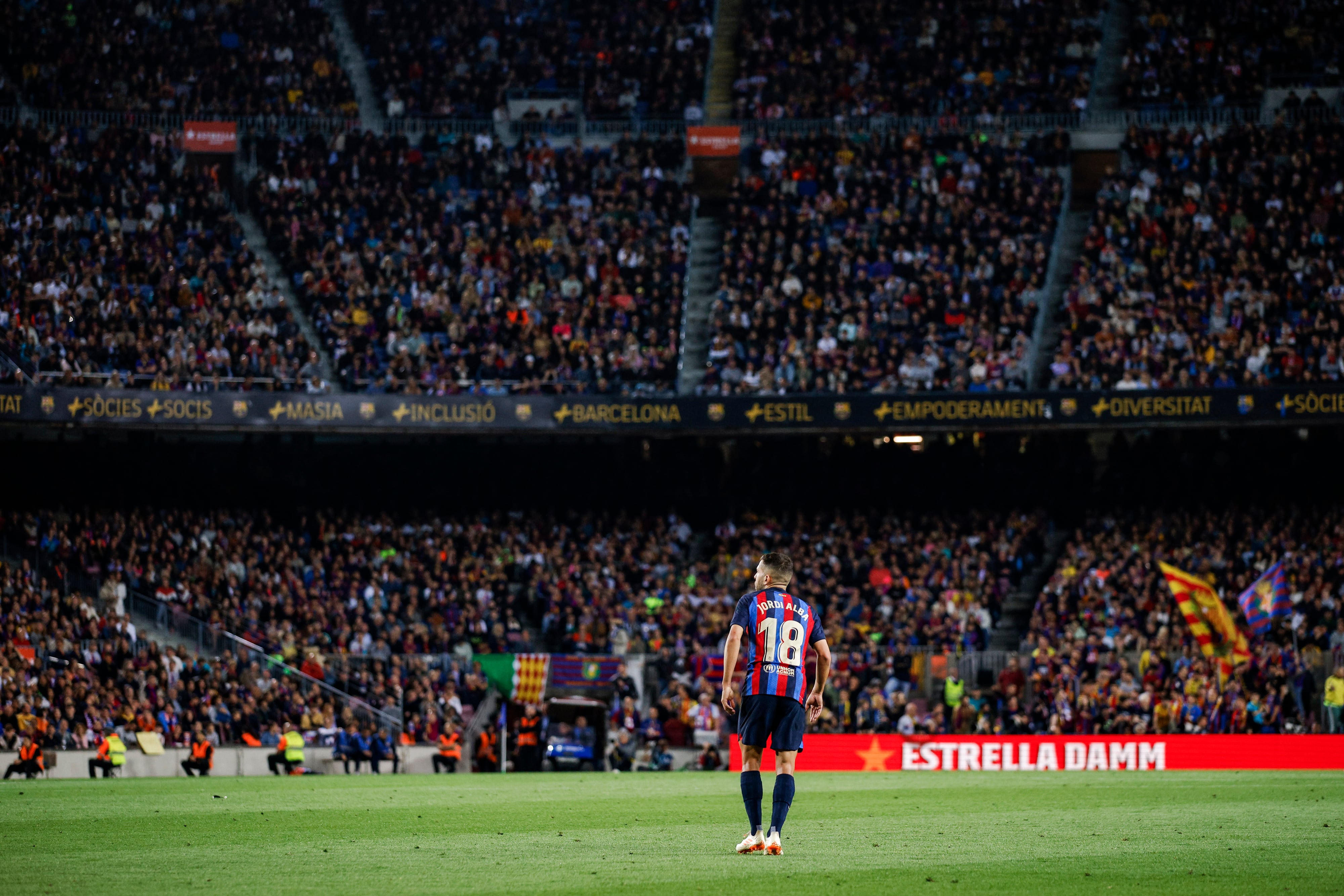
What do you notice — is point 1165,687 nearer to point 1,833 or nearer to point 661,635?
point 661,635

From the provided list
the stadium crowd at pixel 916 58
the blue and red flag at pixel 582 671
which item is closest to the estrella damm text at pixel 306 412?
the blue and red flag at pixel 582 671

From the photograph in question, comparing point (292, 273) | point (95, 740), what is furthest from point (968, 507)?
point (95, 740)

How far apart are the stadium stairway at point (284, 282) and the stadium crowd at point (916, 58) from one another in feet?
48.4

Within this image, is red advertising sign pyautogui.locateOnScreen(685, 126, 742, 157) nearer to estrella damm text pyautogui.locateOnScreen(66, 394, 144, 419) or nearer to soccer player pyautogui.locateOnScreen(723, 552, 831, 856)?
estrella damm text pyautogui.locateOnScreen(66, 394, 144, 419)

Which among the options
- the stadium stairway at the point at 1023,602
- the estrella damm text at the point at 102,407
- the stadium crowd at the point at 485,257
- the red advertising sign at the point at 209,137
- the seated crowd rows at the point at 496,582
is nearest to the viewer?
the seated crowd rows at the point at 496,582

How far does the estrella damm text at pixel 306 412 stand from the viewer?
36.9m

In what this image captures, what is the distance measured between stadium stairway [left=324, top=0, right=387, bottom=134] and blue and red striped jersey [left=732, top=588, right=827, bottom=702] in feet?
123

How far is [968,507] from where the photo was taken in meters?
39.4

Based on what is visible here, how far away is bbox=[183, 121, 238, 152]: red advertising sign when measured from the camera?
42906mm

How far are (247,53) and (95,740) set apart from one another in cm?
2460

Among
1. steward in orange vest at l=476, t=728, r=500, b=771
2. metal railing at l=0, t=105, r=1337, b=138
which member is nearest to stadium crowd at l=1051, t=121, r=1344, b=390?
metal railing at l=0, t=105, r=1337, b=138

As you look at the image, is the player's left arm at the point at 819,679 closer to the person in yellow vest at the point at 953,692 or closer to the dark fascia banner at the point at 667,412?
the person in yellow vest at the point at 953,692

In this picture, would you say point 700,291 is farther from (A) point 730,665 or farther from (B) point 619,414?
(A) point 730,665

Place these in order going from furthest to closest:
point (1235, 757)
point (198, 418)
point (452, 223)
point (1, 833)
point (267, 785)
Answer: point (452, 223) < point (198, 418) < point (1235, 757) < point (267, 785) < point (1, 833)
